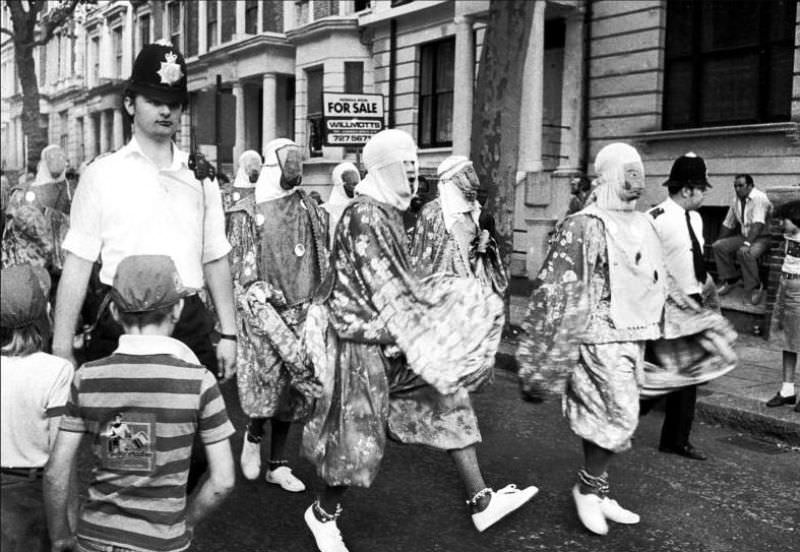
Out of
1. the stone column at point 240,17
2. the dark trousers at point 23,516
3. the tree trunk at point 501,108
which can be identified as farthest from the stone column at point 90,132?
the dark trousers at point 23,516

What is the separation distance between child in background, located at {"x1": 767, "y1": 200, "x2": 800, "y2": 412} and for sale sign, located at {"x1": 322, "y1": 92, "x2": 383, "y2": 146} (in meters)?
7.17

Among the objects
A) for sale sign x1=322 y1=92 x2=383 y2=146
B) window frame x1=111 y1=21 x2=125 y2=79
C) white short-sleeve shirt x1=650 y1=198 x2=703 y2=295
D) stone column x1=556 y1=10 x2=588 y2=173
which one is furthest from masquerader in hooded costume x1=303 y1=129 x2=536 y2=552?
window frame x1=111 y1=21 x2=125 y2=79

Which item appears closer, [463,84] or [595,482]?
[595,482]

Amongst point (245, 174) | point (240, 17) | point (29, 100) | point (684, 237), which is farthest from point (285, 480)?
point (240, 17)

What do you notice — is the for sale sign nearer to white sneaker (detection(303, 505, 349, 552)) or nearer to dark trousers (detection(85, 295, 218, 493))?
white sneaker (detection(303, 505, 349, 552))

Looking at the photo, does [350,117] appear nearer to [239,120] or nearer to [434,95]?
[434,95]

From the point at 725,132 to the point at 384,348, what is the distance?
424 inches

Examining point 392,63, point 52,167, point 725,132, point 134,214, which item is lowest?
point 134,214

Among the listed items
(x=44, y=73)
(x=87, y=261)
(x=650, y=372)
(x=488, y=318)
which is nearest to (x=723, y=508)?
(x=650, y=372)

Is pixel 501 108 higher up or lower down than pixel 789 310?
higher up

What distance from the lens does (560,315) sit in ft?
14.7

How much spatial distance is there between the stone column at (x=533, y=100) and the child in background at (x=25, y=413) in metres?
14.4

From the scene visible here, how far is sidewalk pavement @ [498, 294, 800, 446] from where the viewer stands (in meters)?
6.54

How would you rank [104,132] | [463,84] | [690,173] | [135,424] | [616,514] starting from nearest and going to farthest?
[135,424]
[616,514]
[690,173]
[463,84]
[104,132]
